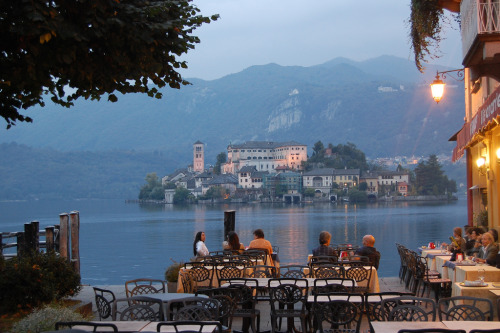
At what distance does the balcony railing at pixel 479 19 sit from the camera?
26.6 ft

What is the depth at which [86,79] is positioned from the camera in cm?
619

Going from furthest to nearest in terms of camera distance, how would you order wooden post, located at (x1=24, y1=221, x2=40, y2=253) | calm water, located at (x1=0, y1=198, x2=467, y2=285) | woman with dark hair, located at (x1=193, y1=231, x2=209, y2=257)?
calm water, located at (x1=0, y1=198, x2=467, y2=285) < wooden post, located at (x1=24, y1=221, x2=40, y2=253) < woman with dark hair, located at (x1=193, y1=231, x2=209, y2=257)

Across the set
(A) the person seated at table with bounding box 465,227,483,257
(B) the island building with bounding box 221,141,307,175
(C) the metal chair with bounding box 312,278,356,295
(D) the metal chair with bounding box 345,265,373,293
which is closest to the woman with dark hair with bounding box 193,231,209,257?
(D) the metal chair with bounding box 345,265,373,293

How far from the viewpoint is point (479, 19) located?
8203 mm

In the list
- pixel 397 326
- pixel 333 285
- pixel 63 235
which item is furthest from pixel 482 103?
pixel 397 326

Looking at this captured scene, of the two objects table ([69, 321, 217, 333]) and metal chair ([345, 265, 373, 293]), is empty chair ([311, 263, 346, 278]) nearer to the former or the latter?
metal chair ([345, 265, 373, 293])

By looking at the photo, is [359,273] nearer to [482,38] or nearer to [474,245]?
[482,38]

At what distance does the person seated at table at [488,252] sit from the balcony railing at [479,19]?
290cm

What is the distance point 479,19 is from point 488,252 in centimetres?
368

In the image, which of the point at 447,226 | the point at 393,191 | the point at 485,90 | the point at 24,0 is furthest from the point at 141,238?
the point at 393,191

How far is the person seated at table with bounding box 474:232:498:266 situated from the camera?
32.3 feet

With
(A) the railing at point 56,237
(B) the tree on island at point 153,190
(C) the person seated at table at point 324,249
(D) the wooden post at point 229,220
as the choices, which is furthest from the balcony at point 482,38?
(B) the tree on island at point 153,190

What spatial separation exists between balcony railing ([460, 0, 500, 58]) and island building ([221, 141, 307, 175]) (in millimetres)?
177997

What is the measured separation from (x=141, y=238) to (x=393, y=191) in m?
103
